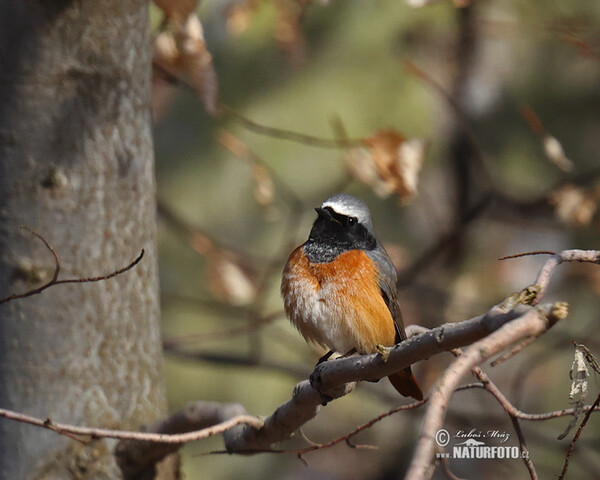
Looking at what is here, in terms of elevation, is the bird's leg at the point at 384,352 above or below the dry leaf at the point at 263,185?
below

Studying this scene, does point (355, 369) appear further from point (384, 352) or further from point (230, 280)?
point (230, 280)

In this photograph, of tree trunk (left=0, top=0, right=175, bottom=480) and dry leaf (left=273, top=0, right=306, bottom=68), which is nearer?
tree trunk (left=0, top=0, right=175, bottom=480)

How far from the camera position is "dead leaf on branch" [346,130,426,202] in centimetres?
389

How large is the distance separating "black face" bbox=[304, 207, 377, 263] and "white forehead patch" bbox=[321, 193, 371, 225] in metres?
0.02

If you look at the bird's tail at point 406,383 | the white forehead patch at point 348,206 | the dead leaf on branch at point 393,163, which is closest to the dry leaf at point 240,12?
the dead leaf on branch at point 393,163

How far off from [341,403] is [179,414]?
326 cm

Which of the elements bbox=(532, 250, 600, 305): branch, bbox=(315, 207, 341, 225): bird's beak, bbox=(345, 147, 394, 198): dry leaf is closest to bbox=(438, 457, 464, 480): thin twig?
bbox=(532, 250, 600, 305): branch

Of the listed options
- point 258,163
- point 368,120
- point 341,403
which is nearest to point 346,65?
point 368,120

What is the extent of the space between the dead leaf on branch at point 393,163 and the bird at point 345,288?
0.57 meters

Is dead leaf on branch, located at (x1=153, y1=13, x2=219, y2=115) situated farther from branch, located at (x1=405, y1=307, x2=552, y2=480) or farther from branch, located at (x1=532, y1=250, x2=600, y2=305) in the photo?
branch, located at (x1=405, y1=307, x2=552, y2=480)

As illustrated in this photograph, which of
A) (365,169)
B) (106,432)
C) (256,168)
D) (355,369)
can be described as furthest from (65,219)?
(256,168)

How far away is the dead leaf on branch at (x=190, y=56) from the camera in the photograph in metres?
3.68

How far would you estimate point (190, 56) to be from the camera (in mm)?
3820

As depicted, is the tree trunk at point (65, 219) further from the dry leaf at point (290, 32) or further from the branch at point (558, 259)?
the dry leaf at point (290, 32)
